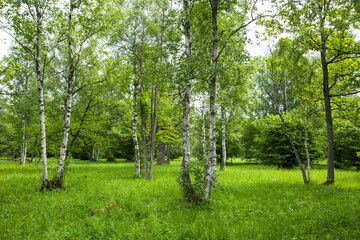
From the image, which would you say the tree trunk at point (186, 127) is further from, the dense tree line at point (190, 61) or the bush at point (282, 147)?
the bush at point (282, 147)

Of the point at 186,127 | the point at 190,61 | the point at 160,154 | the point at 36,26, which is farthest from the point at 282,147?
the point at 36,26

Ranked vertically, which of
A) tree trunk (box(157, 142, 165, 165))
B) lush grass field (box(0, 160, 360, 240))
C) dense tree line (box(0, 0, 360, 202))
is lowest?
lush grass field (box(0, 160, 360, 240))

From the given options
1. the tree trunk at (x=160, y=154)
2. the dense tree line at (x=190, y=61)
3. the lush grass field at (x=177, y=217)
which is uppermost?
the dense tree line at (x=190, y=61)

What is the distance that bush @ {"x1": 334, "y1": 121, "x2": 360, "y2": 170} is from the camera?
18.7 m

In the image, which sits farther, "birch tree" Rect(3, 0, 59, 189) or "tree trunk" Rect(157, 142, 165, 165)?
"tree trunk" Rect(157, 142, 165, 165)

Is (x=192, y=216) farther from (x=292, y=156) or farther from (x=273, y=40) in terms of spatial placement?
(x=292, y=156)

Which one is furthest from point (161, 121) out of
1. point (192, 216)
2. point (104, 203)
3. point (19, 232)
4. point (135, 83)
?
point (19, 232)

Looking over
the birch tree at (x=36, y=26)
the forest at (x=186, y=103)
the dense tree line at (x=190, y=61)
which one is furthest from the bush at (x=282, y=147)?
the birch tree at (x=36, y=26)

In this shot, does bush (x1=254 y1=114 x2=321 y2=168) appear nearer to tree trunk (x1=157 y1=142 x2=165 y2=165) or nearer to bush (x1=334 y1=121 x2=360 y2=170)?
bush (x1=334 y1=121 x2=360 y2=170)

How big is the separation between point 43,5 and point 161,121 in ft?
36.6

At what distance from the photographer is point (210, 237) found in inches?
184

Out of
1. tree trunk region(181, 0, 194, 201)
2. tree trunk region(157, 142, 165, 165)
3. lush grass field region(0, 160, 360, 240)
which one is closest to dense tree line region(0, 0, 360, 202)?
tree trunk region(181, 0, 194, 201)

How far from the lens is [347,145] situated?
19.3 m

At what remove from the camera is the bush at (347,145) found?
1866cm
